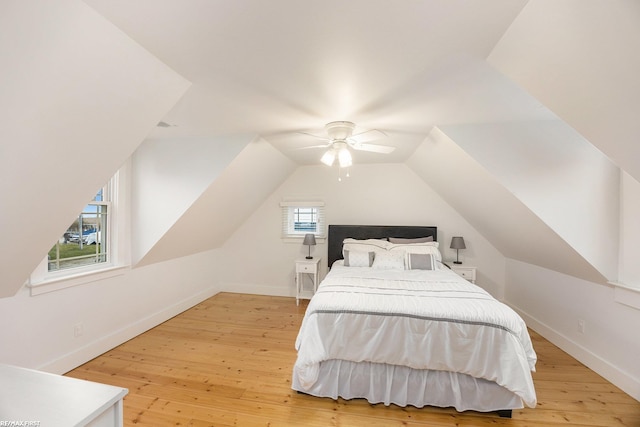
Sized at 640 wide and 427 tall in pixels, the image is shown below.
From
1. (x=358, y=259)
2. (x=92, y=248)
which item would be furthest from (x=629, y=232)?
(x=92, y=248)

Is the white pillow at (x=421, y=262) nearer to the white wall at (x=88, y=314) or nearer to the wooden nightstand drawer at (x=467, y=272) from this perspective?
the wooden nightstand drawer at (x=467, y=272)

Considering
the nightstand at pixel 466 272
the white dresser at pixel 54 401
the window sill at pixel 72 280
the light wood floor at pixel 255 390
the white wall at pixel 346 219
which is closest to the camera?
the white dresser at pixel 54 401

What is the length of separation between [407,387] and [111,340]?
3022mm

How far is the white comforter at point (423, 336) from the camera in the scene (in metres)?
1.98

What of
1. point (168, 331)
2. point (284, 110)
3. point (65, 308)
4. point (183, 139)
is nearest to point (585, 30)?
point (284, 110)

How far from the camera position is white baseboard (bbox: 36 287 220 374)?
2.40 m

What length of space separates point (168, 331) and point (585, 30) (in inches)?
170

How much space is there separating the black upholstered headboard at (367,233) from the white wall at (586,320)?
1.42 m

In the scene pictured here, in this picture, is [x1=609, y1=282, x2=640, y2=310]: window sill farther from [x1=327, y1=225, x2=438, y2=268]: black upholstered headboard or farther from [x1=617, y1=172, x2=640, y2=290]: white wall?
[x1=327, y1=225, x2=438, y2=268]: black upholstered headboard

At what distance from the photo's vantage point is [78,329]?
258 centimetres

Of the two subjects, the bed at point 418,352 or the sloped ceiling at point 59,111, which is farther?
the bed at point 418,352

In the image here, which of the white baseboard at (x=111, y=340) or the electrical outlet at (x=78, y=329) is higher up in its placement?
the electrical outlet at (x=78, y=329)

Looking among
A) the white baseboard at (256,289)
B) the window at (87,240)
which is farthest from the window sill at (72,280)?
the white baseboard at (256,289)

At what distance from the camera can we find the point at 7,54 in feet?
3.50
